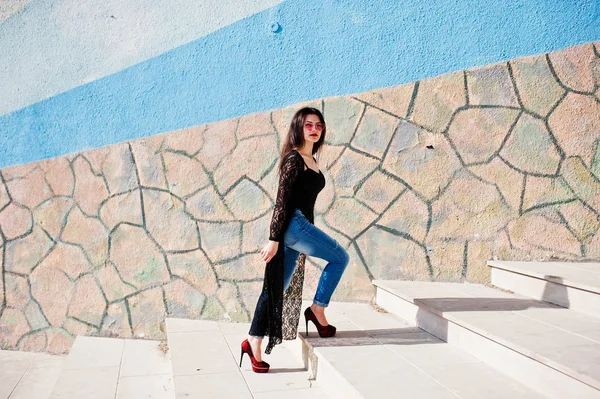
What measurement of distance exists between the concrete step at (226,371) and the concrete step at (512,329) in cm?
82

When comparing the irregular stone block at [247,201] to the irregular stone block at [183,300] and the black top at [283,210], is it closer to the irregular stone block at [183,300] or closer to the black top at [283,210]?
the irregular stone block at [183,300]

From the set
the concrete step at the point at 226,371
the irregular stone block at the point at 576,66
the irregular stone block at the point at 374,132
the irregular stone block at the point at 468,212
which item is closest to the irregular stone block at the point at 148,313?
the concrete step at the point at 226,371

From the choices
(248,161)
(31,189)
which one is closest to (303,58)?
(248,161)

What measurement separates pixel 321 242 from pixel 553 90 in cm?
228

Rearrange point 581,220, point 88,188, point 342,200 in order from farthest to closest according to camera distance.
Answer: point 88,188, point 342,200, point 581,220

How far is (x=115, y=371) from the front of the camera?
3646 millimetres

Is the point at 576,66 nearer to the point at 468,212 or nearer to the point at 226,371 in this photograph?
the point at 468,212

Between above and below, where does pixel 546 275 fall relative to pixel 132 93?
below

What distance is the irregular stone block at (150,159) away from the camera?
4.22 m

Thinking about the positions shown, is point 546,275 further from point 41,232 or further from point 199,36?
point 41,232

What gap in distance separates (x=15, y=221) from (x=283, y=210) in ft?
→ 9.02

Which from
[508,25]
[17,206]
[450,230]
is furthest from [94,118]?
[508,25]

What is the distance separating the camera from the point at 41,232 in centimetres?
438

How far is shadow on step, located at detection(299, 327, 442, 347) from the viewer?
3.07 meters
